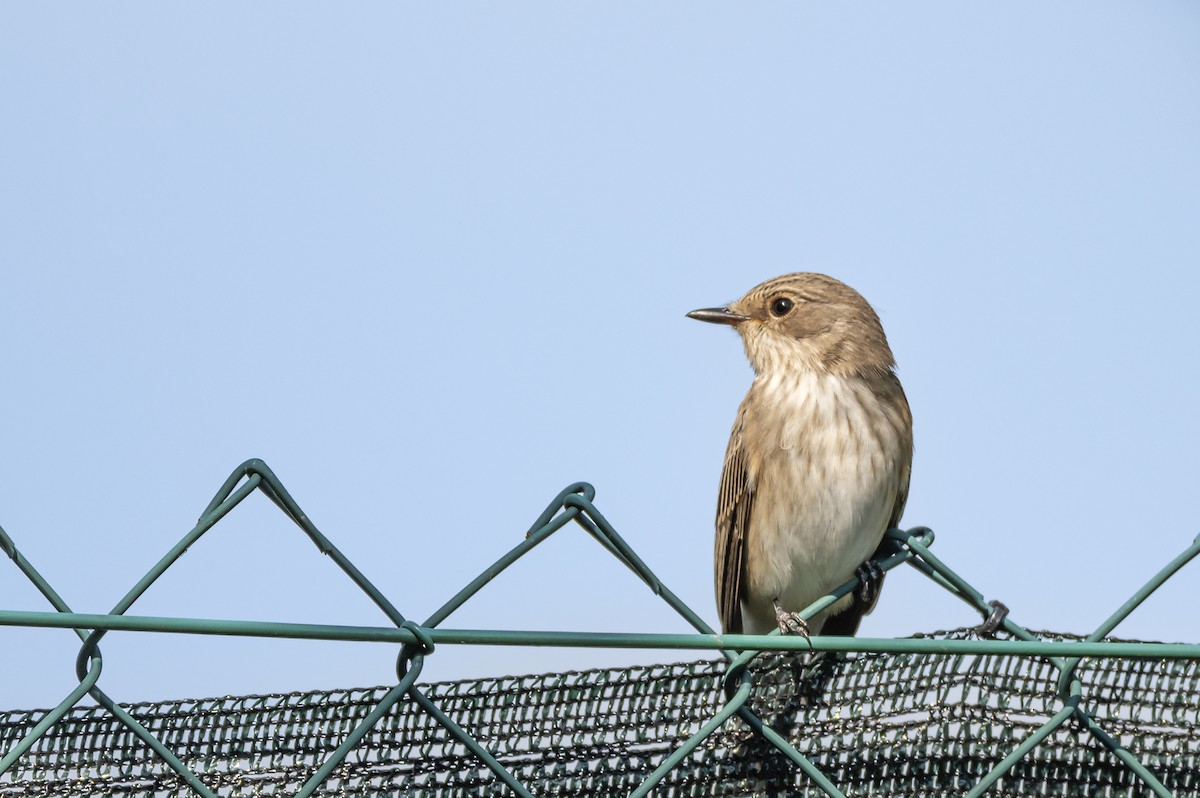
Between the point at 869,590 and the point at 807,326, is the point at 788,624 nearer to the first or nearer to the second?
the point at 869,590

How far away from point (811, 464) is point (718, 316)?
92cm

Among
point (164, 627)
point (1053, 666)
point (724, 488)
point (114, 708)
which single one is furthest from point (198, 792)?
point (724, 488)

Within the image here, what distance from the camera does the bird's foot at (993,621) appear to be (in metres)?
2.87

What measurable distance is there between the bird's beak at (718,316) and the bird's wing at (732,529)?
0.57 metres

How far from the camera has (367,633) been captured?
2236mm

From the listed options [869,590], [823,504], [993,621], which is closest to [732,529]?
[823,504]

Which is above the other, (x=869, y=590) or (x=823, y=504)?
(x=823, y=504)

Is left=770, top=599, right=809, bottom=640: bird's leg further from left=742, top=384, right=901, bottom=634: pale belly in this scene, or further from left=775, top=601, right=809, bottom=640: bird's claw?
left=742, top=384, right=901, bottom=634: pale belly

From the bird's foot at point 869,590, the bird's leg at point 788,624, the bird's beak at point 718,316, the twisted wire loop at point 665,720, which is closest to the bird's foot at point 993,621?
the twisted wire loop at point 665,720

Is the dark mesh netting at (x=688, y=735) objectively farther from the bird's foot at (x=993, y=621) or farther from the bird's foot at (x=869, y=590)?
the bird's foot at (x=869, y=590)

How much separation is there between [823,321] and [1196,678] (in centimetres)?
240

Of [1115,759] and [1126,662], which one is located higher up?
[1126,662]

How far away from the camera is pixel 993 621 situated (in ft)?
9.41

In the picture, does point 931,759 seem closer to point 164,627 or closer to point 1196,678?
point 1196,678
